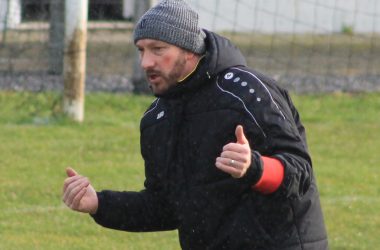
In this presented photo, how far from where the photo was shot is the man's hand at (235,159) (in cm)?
434

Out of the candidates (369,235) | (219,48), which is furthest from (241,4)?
(219,48)

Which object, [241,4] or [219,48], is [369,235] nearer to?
[219,48]

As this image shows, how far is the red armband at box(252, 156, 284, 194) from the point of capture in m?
4.56

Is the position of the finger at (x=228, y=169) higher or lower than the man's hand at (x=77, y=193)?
higher

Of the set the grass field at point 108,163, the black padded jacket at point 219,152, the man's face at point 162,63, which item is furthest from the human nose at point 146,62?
the grass field at point 108,163

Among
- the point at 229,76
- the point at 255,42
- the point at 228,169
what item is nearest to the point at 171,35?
the point at 229,76

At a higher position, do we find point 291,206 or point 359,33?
point 291,206

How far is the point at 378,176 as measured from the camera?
9.66m

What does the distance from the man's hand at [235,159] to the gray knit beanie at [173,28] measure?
64cm

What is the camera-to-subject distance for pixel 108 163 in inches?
394

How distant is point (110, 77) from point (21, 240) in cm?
828

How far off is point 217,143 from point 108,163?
5272 mm

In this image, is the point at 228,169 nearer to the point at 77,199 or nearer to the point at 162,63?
the point at 162,63

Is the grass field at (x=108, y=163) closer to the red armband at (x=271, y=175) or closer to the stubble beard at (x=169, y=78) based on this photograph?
the stubble beard at (x=169, y=78)
